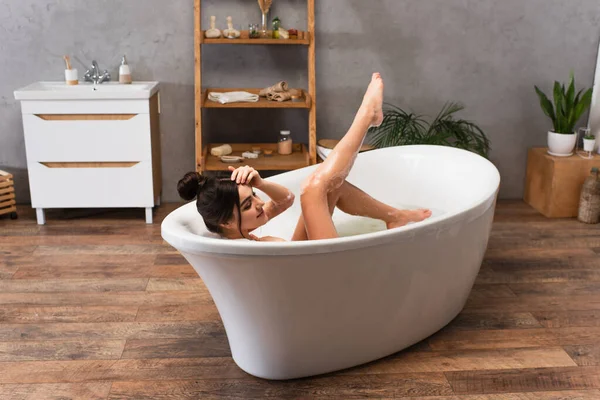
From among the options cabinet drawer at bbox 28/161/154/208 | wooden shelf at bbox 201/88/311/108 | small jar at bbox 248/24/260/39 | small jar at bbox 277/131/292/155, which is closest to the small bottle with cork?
cabinet drawer at bbox 28/161/154/208

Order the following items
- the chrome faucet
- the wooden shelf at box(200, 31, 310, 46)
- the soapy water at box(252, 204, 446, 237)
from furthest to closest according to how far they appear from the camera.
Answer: the chrome faucet, the wooden shelf at box(200, 31, 310, 46), the soapy water at box(252, 204, 446, 237)

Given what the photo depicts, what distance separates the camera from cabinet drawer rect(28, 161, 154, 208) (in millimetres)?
3512

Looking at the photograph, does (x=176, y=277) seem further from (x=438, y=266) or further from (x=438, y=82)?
(x=438, y=82)

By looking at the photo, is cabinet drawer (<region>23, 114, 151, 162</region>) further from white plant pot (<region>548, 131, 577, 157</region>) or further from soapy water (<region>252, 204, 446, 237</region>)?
white plant pot (<region>548, 131, 577, 157</region>)

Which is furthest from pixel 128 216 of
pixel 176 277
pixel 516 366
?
pixel 516 366

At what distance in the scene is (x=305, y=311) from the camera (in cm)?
204

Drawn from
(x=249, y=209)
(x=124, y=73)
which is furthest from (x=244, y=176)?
(x=124, y=73)

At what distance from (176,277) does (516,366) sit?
4.85 feet

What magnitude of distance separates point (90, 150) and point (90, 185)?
0.62ft

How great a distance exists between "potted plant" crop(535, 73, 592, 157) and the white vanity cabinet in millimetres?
2222

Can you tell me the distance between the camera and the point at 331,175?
2.37m

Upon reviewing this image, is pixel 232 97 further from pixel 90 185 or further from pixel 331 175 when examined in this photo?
pixel 331 175

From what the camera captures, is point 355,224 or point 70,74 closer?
point 355,224

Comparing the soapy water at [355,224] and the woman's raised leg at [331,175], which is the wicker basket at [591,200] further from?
the woman's raised leg at [331,175]
